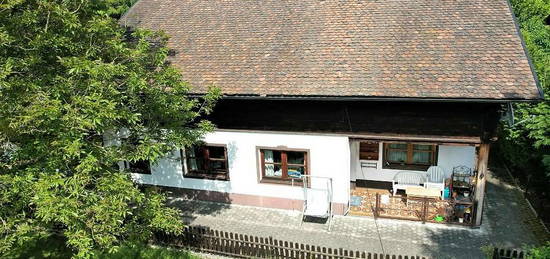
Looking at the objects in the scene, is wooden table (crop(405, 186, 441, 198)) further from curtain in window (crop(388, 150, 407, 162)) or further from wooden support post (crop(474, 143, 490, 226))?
curtain in window (crop(388, 150, 407, 162))

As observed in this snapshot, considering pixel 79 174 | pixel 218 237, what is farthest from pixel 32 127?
pixel 218 237

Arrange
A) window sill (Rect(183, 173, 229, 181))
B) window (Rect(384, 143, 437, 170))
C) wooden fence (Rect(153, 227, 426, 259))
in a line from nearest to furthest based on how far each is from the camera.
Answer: wooden fence (Rect(153, 227, 426, 259)), window sill (Rect(183, 173, 229, 181)), window (Rect(384, 143, 437, 170))

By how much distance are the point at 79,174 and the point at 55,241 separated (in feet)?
17.5

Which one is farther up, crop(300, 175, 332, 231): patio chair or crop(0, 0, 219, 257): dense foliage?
crop(0, 0, 219, 257): dense foliage

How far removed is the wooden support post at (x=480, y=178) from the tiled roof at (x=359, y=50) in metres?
1.61

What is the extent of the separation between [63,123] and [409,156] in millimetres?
10754

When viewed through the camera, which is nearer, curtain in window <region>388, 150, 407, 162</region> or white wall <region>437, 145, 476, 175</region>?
white wall <region>437, 145, 476, 175</region>

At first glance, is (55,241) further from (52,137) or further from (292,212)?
(292,212)

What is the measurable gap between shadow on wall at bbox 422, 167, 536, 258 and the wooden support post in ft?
1.56

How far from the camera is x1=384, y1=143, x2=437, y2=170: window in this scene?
43.8ft

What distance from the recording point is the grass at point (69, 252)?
10.3 meters

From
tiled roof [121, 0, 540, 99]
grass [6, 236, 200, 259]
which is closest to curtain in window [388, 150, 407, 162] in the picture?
tiled roof [121, 0, 540, 99]

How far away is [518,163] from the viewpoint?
43.8 ft

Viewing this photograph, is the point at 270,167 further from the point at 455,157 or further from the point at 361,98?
the point at 455,157
